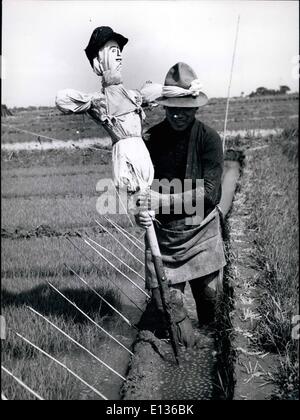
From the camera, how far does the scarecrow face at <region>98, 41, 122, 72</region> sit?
2.11 metres

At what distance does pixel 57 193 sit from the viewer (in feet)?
24.7

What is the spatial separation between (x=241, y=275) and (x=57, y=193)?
4.93m

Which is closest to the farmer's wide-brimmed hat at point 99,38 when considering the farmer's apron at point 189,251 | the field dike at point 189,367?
the farmer's apron at point 189,251

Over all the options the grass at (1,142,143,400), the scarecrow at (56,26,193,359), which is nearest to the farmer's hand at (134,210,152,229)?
the scarecrow at (56,26,193,359)

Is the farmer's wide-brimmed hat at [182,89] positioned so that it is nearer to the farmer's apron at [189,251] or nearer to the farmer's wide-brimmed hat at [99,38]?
the farmer's wide-brimmed hat at [99,38]

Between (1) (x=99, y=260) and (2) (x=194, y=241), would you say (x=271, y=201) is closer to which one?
(1) (x=99, y=260)

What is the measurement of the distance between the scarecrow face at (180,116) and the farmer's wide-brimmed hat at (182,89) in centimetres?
8

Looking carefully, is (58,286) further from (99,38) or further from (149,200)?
(99,38)

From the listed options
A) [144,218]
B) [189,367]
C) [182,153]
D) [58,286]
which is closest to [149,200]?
[144,218]

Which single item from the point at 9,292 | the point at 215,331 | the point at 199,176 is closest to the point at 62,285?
the point at 9,292

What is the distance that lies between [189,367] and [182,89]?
1533 millimetres

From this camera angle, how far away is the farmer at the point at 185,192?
2.28 m

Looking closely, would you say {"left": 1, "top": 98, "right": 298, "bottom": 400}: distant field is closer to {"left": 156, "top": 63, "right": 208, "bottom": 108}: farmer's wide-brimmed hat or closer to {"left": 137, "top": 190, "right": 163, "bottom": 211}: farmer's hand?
{"left": 156, "top": 63, "right": 208, "bottom": 108}: farmer's wide-brimmed hat

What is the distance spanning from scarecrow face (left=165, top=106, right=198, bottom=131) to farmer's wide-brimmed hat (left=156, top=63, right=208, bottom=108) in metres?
0.08
